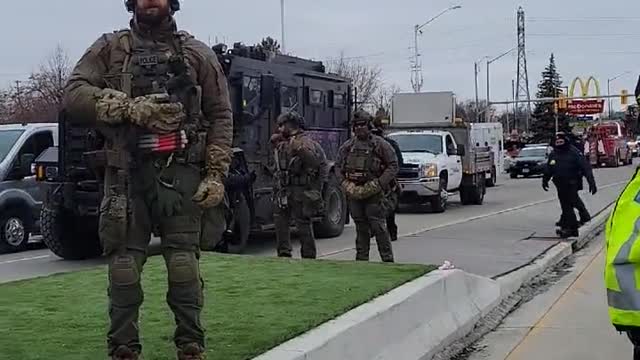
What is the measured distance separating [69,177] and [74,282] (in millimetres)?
4496

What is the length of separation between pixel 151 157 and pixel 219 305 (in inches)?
105

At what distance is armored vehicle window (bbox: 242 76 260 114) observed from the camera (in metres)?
14.3

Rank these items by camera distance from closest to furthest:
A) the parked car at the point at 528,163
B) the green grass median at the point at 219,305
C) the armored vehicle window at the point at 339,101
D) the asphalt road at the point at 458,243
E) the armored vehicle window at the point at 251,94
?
the green grass median at the point at 219,305 → the asphalt road at the point at 458,243 → the armored vehicle window at the point at 251,94 → the armored vehicle window at the point at 339,101 → the parked car at the point at 528,163

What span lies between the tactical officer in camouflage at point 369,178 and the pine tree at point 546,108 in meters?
70.9

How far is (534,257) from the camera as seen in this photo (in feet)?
43.8

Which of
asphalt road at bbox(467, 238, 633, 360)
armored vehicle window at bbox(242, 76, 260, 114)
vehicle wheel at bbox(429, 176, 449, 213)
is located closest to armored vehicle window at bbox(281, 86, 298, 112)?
armored vehicle window at bbox(242, 76, 260, 114)

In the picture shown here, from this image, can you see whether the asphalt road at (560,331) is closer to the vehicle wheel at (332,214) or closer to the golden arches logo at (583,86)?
the vehicle wheel at (332,214)

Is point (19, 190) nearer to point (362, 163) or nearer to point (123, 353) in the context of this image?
point (362, 163)

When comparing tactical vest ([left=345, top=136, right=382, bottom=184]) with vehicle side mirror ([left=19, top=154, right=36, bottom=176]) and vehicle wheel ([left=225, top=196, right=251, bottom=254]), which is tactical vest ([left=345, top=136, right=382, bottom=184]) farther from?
vehicle side mirror ([left=19, top=154, right=36, bottom=176])

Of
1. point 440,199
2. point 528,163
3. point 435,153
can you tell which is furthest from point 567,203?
point 528,163

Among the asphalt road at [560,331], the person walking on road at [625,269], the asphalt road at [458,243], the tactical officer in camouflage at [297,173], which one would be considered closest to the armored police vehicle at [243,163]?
the asphalt road at [458,243]

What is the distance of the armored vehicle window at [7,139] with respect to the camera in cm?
1575

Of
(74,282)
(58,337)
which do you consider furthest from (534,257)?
(58,337)

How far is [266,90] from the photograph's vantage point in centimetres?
1458
